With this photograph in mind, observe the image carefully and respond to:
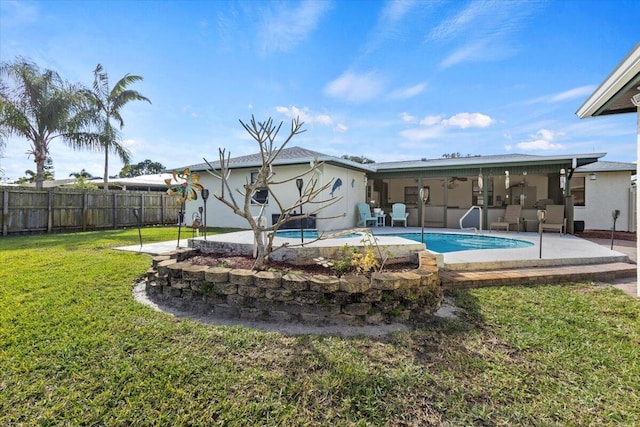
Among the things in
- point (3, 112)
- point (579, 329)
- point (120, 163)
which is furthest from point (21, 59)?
point (579, 329)

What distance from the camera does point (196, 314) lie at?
12.0ft

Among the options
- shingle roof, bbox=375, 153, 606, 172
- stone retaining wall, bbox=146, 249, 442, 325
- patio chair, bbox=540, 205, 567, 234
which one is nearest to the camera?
stone retaining wall, bbox=146, 249, 442, 325

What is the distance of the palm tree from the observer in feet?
52.1

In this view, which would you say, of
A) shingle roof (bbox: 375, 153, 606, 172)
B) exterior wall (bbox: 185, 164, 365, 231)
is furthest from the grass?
shingle roof (bbox: 375, 153, 606, 172)

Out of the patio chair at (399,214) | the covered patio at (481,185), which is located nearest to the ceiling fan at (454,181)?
the covered patio at (481,185)

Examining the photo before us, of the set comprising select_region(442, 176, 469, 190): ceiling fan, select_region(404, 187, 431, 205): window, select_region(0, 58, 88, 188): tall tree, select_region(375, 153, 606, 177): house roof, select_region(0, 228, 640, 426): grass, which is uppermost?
select_region(0, 58, 88, 188): tall tree

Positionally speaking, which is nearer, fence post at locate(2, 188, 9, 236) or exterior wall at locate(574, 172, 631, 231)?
fence post at locate(2, 188, 9, 236)

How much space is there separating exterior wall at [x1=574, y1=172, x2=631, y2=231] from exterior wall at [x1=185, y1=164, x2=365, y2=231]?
10.5 meters

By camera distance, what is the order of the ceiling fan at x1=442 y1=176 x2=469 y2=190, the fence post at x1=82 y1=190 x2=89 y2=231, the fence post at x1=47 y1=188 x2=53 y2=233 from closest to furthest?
the fence post at x1=47 y1=188 x2=53 y2=233 < the fence post at x1=82 y1=190 x2=89 y2=231 < the ceiling fan at x1=442 y1=176 x2=469 y2=190

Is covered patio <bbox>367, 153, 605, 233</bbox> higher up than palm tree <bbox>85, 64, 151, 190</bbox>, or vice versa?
palm tree <bbox>85, 64, 151, 190</bbox>

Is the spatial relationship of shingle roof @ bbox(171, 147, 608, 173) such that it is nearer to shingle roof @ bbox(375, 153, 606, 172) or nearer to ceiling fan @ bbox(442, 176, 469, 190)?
shingle roof @ bbox(375, 153, 606, 172)

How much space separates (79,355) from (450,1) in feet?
32.5

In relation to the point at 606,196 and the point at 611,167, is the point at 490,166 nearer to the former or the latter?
the point at 611,167

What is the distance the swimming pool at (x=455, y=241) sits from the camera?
864 centimetres
